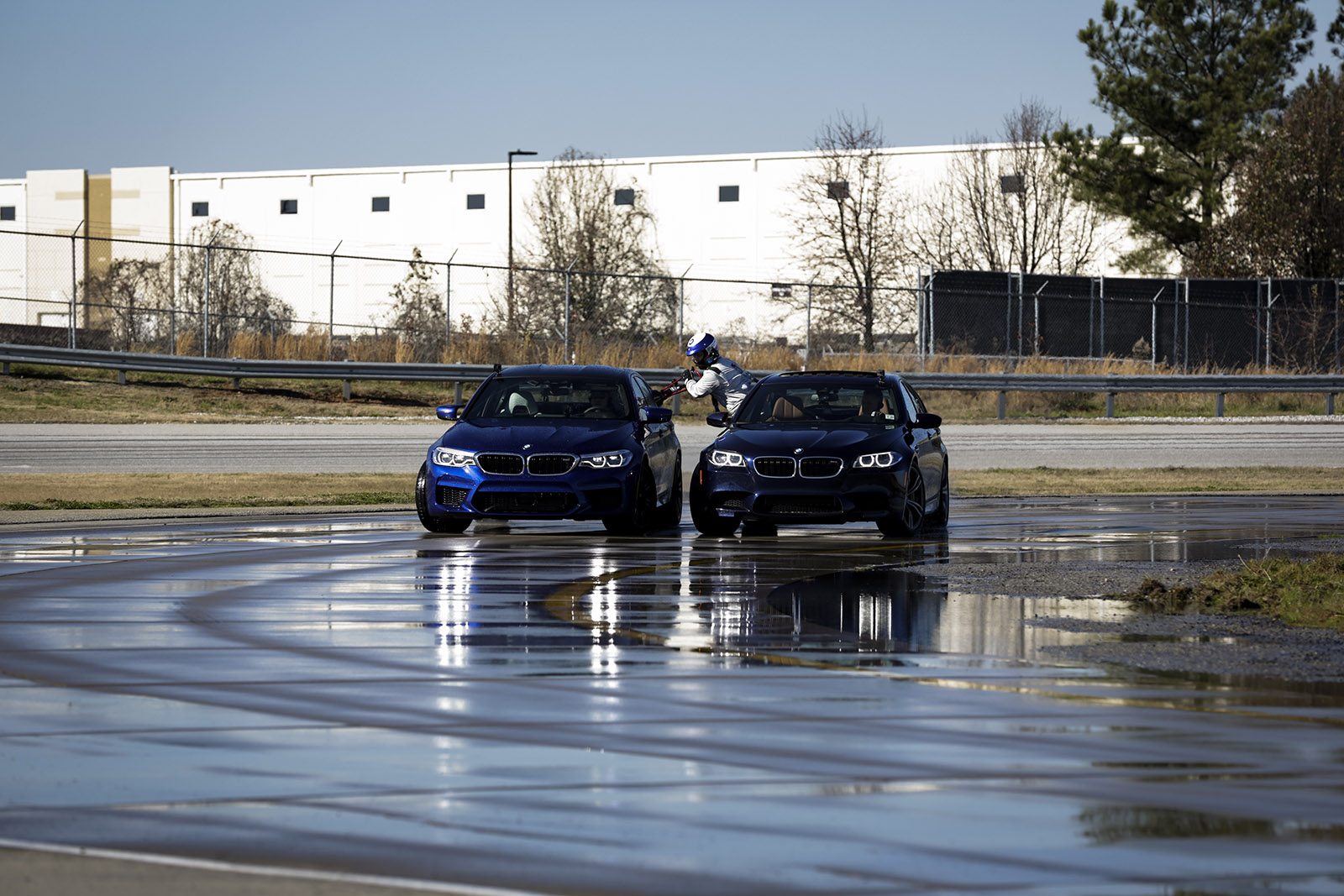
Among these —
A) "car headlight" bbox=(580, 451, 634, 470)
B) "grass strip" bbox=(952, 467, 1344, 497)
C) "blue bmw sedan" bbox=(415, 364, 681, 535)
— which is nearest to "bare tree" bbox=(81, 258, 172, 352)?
"grass strip" bbox=(952, 467, 1344, 497)

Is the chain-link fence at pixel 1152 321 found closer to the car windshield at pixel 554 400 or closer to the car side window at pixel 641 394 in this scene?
the car side window at pixel 641 394

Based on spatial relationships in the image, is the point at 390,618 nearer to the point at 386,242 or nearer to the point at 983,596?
the point at 983,596

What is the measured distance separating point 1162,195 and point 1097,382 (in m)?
21.5

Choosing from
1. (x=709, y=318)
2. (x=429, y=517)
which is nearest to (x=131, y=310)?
(x=429, y=517)

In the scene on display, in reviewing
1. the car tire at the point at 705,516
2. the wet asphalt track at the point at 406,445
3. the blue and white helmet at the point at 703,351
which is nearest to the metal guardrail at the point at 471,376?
the wet asphalt track at the point at 406,445

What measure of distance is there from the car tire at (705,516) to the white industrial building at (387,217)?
1662 inches

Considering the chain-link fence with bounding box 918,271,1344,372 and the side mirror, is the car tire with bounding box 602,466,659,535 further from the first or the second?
the chain-link fence with bounding box 918,271,1344,372

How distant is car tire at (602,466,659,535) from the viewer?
1697 cm

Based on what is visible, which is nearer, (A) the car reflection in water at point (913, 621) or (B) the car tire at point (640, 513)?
(A) the car reflection in water at point (913, 621)

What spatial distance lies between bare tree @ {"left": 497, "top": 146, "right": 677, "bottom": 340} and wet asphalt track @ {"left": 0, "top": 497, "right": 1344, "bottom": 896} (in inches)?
1242

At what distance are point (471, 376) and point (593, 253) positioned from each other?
96.6ft

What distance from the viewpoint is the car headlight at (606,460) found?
16766mm

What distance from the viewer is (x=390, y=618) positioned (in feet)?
34.9

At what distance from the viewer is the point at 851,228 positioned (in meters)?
60.0
